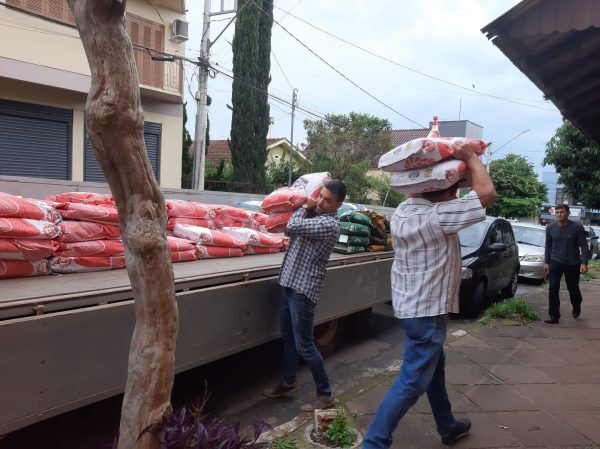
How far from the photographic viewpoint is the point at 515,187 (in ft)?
109

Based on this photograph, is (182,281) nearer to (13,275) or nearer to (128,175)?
(13,275)

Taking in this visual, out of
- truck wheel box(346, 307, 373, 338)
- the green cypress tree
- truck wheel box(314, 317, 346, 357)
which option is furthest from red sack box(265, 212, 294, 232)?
the green cypress tree

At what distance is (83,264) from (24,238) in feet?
1.63

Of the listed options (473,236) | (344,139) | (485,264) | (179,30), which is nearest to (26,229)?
(485,264)

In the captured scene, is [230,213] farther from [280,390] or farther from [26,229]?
[26,229]

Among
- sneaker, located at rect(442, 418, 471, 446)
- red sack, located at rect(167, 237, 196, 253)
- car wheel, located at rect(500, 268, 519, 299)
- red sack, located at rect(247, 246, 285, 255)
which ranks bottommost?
car wheel, located at rect(500, 268, 519, 299)

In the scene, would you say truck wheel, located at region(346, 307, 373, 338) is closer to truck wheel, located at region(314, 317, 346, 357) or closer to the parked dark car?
truck wheel, located at region(314, 317, 346, 357)

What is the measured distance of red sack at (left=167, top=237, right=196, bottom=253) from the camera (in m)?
4.18

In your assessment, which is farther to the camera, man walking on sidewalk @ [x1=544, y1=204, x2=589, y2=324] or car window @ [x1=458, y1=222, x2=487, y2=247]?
car window @ [x1=458, y1=222, x2=487, y2=247]

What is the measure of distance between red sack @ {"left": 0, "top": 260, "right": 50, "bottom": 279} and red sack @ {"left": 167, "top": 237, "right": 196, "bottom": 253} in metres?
0.99

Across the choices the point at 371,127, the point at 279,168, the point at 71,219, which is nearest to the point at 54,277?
the point at 71,219

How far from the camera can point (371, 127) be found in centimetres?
2573

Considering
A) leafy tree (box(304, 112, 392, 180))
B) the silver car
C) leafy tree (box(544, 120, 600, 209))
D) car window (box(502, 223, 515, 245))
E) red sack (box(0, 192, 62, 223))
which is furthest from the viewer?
leafy tree (box(304, 112, 392, 180))

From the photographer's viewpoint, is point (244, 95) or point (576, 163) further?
point (244, 95)
